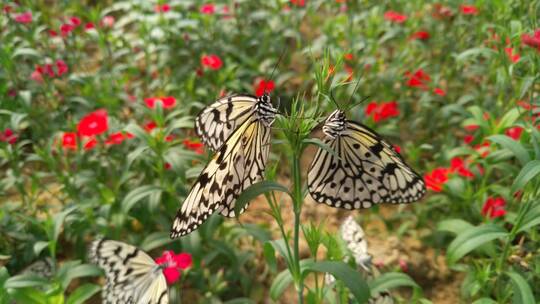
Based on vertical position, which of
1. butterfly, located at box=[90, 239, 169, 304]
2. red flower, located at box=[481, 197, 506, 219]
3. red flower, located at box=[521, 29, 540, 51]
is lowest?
butterfly, located at box=[90, 239, 169, 304]

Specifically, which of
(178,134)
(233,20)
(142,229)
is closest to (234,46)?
(233,20)

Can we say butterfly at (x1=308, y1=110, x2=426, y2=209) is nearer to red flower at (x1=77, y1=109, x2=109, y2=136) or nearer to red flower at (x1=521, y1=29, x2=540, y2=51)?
red flower at (x1=521, y1=29, x2=540, y2=51)

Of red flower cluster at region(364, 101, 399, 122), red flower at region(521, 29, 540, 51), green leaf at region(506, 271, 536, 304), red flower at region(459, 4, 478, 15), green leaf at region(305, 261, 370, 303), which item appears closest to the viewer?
green leaf at region(305, 261, 370, 303)

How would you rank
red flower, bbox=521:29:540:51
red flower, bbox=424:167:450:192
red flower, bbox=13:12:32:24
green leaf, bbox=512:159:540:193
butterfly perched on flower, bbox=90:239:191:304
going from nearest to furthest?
green leaf, bbox=512:159:540:193, red flower, bbox=521:29:540:51, butterfly perched on flower, bbox=90:239:191:304, red flower, bbox=424:167:450:192, red flower, bbox=13:12:32:24

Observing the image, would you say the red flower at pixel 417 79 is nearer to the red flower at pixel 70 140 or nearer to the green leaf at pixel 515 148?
the green leaf at pixel 515 148

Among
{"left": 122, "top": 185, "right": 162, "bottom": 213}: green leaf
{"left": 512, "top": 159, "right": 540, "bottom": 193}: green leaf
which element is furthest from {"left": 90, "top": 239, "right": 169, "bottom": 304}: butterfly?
{"left": 512, "top": 159, "right": 540, "bottom": 193}: green leaf

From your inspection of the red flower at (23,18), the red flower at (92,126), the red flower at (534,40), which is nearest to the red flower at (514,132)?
the red flower at (534,40)
